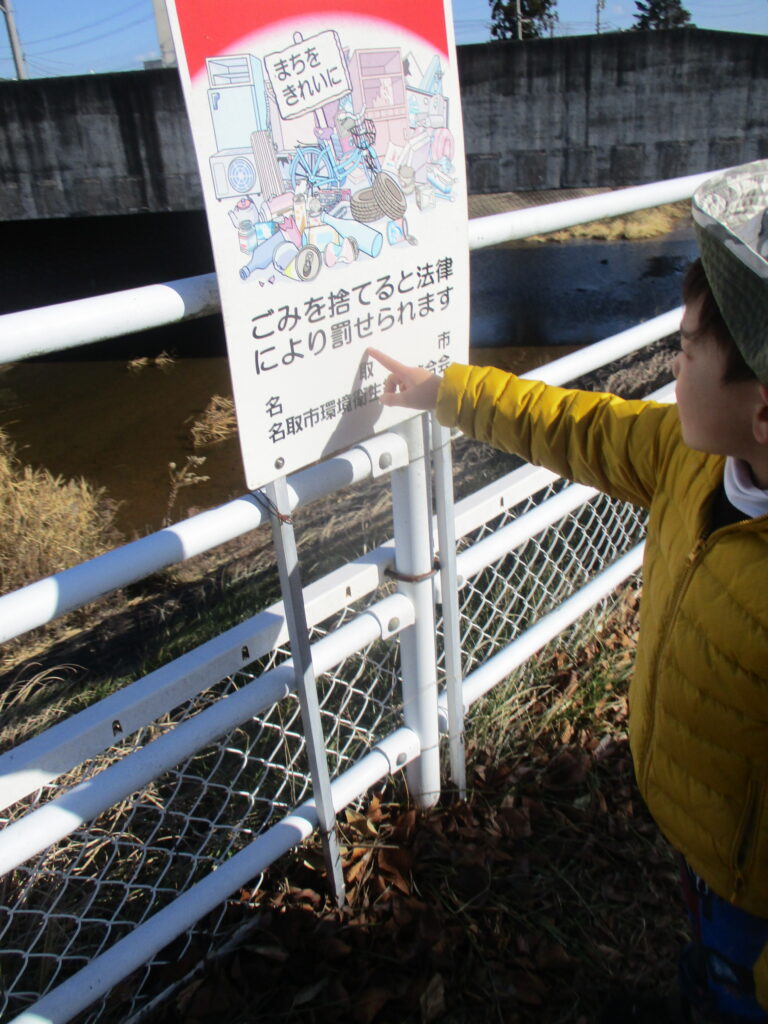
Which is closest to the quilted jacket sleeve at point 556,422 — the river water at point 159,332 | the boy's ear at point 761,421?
the boy's ear at point 761,421

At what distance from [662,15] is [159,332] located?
105 ft

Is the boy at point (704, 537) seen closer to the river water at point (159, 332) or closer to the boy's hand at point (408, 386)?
the boy's hand at point (408, 386)

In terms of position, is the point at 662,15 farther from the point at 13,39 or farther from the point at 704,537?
the point at 704,537

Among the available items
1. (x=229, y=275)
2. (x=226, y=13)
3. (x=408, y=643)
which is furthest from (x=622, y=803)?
(x=226, y=13)

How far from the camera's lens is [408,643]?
1.88m

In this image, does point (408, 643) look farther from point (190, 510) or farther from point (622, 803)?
point (190, 510)

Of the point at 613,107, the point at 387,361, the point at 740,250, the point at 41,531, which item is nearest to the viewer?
the point at 740,250

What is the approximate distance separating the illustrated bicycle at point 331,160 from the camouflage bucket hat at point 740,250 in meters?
0.52

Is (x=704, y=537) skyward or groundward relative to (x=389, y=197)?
groundward

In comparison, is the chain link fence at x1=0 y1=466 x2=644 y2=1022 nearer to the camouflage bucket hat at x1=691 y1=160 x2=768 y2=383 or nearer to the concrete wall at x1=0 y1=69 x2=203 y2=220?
the camouflage bucket hat at x1=691 y1=160 x2=768 y2=383

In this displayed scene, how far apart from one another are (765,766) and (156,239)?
1327 cm

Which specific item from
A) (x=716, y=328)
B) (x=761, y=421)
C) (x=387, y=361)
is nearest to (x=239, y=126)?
(x=387, y=361)

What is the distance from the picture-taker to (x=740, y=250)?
99 centimetres

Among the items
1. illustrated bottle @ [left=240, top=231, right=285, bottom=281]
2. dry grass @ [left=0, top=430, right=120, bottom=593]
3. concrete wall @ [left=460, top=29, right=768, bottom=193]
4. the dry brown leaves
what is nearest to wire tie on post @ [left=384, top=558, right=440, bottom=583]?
the dry brown leaves
